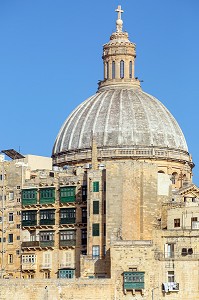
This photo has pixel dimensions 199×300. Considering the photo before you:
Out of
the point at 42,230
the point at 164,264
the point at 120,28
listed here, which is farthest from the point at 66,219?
the point at 120,28

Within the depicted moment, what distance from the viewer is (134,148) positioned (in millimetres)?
125125

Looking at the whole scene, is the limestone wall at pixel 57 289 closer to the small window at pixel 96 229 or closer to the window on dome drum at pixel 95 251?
the window on dome drum at pixel 95 251

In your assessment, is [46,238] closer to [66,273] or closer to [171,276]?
[66,273]

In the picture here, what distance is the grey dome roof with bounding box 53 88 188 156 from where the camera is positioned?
4961 inches

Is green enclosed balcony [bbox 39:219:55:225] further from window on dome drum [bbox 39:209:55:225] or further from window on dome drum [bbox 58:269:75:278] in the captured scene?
window on dome drum [bbox 58:269:75:278]

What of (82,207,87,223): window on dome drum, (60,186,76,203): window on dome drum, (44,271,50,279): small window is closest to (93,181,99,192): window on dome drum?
(82,207,87,223): window on dome drum

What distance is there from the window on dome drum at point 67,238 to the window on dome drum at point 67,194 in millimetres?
2792

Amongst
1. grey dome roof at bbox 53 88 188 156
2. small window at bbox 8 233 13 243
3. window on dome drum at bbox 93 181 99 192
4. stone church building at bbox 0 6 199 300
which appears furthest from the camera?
grey dome roof at bbox 53 88 188 156

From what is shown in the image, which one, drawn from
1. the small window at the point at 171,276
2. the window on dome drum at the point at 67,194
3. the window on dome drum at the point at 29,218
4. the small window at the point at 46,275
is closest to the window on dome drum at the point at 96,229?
the window on dome drum at the point at 67,194

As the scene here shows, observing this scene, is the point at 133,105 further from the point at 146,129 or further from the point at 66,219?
the point at 66,219

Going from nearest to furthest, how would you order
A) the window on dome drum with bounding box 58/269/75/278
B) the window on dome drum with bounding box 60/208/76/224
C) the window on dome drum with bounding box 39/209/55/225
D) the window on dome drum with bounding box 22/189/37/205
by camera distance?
the window on dome drum with bounding box 58/269/75/278 < the window on dome drum with bounding box 60/208/76/224 < the window on dome drum with bounding box 39/209/55/225 < the window on dome drum with bounding box 22/189/37/205

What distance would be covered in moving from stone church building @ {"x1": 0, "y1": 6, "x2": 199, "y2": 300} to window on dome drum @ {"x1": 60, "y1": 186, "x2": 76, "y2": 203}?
0.13 m

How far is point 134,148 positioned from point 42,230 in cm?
1610

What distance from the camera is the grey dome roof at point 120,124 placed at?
413 ft
